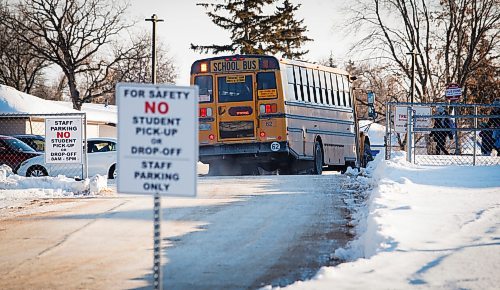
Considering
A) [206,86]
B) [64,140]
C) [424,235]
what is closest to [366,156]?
[206,86]

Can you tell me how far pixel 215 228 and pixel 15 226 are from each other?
9.94 ft


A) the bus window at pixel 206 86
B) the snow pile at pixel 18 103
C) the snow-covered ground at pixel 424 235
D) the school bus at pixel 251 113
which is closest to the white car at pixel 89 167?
the school bus at pixel 251 113

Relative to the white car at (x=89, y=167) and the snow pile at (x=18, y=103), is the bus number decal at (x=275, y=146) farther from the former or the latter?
the snow pile at (x=18, y=103)

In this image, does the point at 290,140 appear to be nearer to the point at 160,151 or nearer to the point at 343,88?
the point at 343,88

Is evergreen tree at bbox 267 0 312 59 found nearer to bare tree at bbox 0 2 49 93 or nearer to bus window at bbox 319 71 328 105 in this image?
bare tree at bbox 0 2 49 93

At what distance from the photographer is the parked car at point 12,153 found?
78.1 ft

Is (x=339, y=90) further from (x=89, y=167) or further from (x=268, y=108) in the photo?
(x=89, y=167)

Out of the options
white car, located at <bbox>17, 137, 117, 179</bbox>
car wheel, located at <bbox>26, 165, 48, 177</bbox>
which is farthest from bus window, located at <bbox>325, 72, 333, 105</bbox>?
Answer: car wheel, located at <bbox>26, 165, 48, 177</bbox>

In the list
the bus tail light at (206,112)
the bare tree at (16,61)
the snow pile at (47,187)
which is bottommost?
the snow pile at (47,187)

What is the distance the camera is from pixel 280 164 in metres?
21.7

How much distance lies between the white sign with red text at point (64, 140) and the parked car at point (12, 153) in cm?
785

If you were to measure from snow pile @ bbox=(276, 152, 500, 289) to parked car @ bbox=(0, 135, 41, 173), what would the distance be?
14.2 metres

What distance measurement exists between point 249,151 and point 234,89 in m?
1.80

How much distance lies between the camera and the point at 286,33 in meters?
57.6
